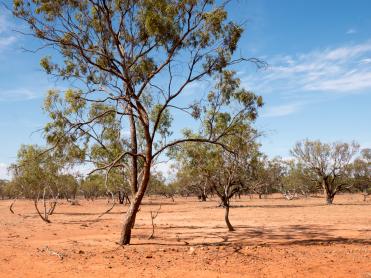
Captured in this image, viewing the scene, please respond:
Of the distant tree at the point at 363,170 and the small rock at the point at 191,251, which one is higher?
the distant tree at the point at 363,170

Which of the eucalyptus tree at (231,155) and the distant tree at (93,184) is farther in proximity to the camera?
the distant tree at (93,184)

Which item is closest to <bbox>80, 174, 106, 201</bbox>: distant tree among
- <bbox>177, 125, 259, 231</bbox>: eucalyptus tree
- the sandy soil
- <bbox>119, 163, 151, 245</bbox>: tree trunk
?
<bbox>119, 163, 151, 245</bbox>: tree trunk

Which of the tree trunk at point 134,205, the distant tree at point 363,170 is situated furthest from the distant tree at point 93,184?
the distant tree at point 363,170

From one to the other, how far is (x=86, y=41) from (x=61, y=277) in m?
9.33

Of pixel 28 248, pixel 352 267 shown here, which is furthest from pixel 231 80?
pixel 28 248

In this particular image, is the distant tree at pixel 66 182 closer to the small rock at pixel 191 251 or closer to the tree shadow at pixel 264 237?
the tree shadow at pixel 264 237

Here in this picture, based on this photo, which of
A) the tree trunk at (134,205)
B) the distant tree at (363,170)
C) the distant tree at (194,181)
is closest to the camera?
the tree trunk at (134,205)

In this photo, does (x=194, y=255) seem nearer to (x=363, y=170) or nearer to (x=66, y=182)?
(x=66, y=182)

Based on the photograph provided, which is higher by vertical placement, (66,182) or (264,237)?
(66,182)

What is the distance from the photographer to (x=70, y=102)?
16.6 metres

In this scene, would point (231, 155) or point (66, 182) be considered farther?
point (66, 182)

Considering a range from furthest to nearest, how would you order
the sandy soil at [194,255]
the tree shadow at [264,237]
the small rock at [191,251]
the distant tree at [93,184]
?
the distant tree at [93,184] < the tree shadow at [264,237] < the small rock at [191,251] < the sandy soil at [194,255]

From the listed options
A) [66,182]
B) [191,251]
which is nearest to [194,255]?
[191,251]

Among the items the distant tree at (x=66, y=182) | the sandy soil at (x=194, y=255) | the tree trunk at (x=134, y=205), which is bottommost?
the sandy soil at (x=194, y=255)
